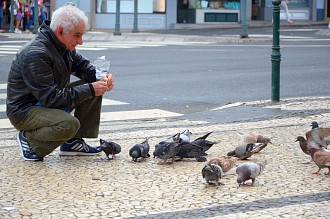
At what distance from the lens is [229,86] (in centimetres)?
1427

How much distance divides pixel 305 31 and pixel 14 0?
1134 cm

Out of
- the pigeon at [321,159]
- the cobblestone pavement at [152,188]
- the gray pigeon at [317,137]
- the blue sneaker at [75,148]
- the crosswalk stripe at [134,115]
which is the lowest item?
the crosswalk stripe at [134,115]

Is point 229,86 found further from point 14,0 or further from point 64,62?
point 14,0

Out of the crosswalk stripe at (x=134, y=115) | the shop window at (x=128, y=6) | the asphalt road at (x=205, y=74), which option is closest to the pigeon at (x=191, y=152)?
the asphalt road at (x=205, y=74)

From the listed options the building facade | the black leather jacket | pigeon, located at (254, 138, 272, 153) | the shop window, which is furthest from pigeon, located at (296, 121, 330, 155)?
the shop window

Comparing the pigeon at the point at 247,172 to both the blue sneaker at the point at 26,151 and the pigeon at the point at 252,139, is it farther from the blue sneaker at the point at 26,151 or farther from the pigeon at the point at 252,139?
the blue sneaker at the point at 26,151

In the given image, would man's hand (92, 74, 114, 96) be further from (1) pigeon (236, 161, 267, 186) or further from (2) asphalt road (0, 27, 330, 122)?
(2) asphalt road (0, 27, 330, 122)

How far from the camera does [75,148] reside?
7.33m

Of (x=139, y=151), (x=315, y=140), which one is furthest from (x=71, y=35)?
(x=315, y=140)

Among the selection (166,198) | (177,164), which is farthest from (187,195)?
(177,164)

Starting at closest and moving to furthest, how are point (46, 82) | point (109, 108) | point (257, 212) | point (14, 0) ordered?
point (257, 212), point (46, 82), point (109, 108), point (14, 0)

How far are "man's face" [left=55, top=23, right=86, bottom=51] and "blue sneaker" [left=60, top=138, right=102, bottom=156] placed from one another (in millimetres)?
889

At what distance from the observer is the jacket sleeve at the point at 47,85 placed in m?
6.84

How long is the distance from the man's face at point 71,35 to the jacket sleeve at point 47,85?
17 centimetres
